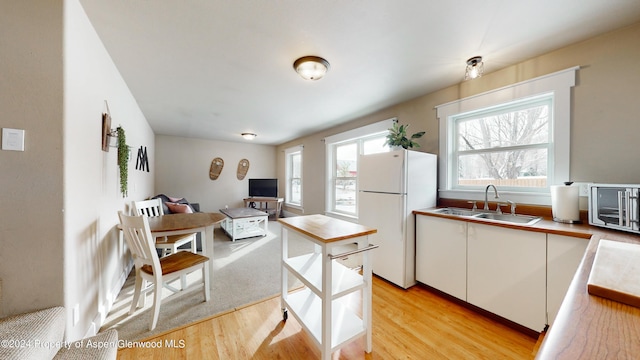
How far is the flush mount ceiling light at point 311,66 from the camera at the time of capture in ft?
6.48

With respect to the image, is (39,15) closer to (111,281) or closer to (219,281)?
(111,281)

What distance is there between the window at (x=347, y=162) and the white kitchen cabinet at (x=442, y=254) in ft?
5.37

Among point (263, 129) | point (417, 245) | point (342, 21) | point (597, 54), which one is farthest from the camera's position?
point (263, 129)

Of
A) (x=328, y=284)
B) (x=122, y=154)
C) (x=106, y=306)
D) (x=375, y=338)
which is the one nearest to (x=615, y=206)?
(x=375, y=338)

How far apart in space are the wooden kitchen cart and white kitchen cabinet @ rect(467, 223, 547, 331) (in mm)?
1094

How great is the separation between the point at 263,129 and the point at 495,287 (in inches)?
174

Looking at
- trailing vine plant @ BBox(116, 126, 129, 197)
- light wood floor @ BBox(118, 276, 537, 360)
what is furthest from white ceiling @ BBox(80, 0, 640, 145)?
light wood floor @ BBox(118, 276, 537, 360)

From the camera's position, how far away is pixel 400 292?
7.59 ft

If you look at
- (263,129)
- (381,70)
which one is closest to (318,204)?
(263,129)

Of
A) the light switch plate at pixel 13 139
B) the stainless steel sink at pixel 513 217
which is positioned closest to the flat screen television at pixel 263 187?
the stainless steel sink at pixel 513 217

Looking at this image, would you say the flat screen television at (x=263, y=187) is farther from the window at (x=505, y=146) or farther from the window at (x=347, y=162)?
the window at (x=505, y=146)

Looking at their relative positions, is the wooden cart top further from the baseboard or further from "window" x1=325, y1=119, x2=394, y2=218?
"window" x1=325, y1=119, x2=394, y2=218

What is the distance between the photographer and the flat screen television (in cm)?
611

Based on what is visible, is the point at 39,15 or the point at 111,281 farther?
the point at 111,281
